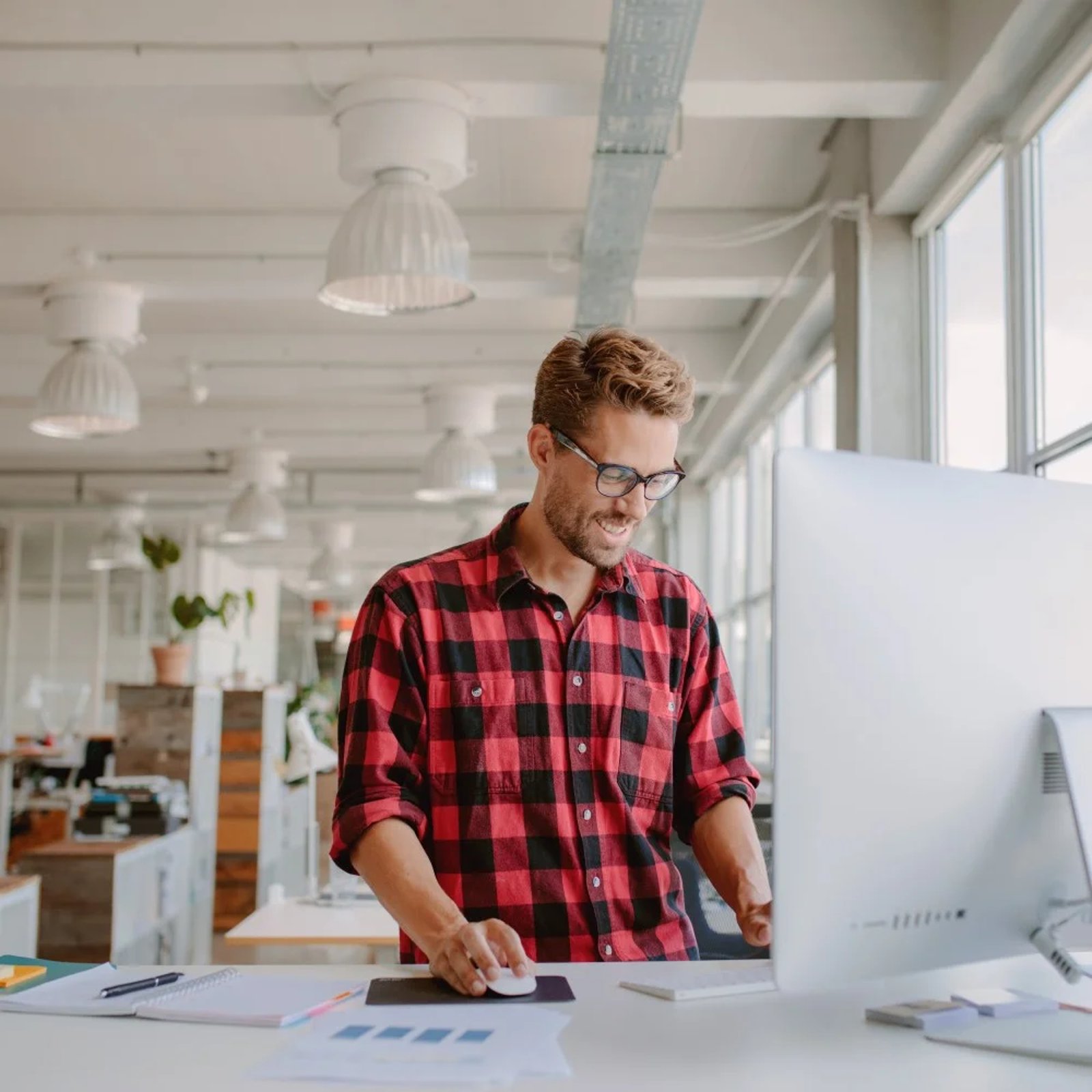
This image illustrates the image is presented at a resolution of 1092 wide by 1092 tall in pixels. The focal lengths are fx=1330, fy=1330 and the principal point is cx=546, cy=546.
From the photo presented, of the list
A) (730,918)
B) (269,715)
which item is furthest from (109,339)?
(730,918)

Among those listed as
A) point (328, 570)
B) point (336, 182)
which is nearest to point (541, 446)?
point (336, 182)

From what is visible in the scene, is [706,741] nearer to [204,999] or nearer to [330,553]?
[204,999]

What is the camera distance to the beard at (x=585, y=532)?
1805mm

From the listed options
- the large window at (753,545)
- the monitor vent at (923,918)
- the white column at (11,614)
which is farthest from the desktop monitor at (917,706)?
the white column at (11,614)

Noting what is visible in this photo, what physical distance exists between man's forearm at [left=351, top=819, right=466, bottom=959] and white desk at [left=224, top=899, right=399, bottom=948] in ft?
5.91

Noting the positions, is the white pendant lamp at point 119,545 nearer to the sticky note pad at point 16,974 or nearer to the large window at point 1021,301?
the large window at point 1021,301

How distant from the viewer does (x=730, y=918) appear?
2750 millimetres

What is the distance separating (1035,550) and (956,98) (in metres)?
3.10

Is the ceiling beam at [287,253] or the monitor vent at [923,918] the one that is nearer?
the monitor vent at [923,918]

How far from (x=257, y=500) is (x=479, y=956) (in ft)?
25.9

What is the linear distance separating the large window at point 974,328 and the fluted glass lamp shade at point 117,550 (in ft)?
29.5

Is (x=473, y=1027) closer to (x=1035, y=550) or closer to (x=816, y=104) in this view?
(x=1035, y=550)

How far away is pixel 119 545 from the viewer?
12.2 meters

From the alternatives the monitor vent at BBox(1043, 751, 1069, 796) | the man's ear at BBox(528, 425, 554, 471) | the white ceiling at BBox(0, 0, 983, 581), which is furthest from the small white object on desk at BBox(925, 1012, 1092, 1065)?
the white ceiling at BBox(0, 0, 983, 581)
